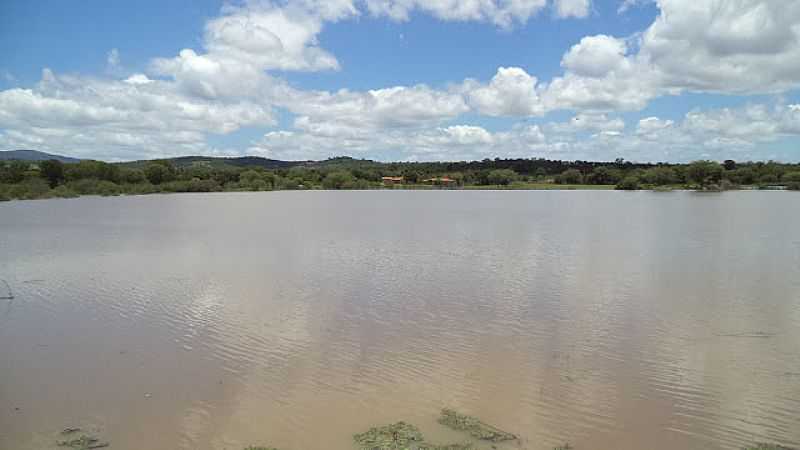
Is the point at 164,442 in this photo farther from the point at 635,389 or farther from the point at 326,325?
the point at 635,389

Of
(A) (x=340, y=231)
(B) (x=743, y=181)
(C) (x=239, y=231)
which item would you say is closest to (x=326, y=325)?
(A) (x=340, y=231)

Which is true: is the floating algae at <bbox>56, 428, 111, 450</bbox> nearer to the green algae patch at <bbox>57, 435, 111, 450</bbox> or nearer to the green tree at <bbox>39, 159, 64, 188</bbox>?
the green algae patch at <bbox>57, 435, 111, 450</bbox>

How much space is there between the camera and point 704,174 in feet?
399

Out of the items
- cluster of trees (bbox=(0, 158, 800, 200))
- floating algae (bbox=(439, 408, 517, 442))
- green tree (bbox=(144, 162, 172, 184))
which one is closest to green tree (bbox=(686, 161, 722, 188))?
cluster of trees (bbox=(0, 158, 800, 200))

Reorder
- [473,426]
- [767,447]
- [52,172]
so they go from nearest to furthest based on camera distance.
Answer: [767,447], [473,426], [52,172]

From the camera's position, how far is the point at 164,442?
6785mm

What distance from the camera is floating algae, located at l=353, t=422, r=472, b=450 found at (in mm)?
6457

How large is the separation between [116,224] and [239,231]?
11.8 meters

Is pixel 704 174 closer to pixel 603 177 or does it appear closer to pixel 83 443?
pixel 603 177

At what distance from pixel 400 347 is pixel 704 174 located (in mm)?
131825

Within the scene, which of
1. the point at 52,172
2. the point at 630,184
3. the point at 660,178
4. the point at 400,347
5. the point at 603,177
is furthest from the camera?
the point at 603,177

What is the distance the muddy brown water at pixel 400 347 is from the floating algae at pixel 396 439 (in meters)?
0.25

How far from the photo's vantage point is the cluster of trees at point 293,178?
89062 millimetres

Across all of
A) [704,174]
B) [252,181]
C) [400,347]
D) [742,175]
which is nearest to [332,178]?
[252,181]
